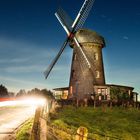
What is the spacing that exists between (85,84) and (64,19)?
1211cm

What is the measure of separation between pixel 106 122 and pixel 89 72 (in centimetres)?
1996

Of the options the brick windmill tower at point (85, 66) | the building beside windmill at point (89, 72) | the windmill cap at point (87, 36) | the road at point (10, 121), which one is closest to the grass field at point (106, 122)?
the road at point (10, 121)

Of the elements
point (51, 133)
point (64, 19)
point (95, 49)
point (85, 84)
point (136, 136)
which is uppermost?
point (64, 19)

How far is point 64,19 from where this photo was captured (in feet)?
159

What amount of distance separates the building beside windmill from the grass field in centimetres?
1062

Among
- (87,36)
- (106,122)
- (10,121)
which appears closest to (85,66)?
(87,36)

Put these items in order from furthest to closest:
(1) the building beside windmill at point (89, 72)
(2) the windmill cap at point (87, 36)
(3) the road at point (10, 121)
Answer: (2) the windmill cap at point (87, 36) < (1) the building beside windmill at point (89, 72) < (3) the road at point (10, 121)

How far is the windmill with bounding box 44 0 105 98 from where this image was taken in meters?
45.4

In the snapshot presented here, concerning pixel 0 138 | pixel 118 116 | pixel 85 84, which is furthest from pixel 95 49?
pixel 0 138

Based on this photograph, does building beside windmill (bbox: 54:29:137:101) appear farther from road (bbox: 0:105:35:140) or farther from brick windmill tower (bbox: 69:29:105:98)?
road (bbox: 0:105:35:140)

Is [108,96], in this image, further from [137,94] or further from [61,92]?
[61,92]

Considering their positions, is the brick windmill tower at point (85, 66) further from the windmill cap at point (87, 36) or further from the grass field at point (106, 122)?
the grass field at point (106, 122)

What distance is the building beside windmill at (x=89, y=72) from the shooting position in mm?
45084

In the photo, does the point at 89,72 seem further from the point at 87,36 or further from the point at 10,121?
the point at 10,121
